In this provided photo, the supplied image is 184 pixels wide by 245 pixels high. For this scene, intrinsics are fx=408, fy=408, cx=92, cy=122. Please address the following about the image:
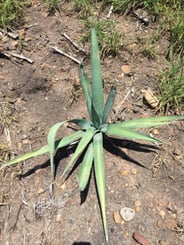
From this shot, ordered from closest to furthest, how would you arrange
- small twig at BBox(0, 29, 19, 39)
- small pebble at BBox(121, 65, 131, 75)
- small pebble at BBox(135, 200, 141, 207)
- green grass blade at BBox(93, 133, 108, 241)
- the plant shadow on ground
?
green grass blade at BBox(93, 133, 108, 241), small pebble at BBox(135, 200, 141, 207), the plant shadow on ground, small pebble at BBox(121, 65, 131, 75), small twig at BBox(0, 29, 19, 39)

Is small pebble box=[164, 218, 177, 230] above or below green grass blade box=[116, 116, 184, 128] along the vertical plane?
below

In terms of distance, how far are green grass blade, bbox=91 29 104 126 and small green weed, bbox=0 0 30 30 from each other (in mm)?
Answer: 925

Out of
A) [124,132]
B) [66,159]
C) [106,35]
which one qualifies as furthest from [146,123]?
[106,35]

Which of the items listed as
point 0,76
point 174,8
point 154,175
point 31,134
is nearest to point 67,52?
point 0,76

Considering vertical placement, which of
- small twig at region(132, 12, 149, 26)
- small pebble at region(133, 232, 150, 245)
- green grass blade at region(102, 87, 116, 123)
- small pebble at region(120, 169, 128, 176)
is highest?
small twig at region(132, 12, 149, 26)

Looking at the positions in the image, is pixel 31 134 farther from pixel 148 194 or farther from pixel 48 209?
pixel 148 194

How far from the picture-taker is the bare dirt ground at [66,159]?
6.84 ft

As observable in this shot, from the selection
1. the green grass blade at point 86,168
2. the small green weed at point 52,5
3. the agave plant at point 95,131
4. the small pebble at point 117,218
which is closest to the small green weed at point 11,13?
the small green weed at point 52,5

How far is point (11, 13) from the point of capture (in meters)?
2.73

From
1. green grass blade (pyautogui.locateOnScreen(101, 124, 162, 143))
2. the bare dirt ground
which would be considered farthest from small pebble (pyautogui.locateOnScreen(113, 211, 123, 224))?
green grass blade (pyautogui.locateOnScreen(101, 124, 162, 143))

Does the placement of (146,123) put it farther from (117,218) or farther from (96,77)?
(117,218)

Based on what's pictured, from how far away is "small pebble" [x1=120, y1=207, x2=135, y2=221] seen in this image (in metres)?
2.10

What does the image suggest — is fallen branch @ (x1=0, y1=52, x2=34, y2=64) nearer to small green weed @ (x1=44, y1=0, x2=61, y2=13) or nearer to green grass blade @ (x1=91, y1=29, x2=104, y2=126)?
small green weed @ (x1=44, y1=0, x2=61, y2=13)

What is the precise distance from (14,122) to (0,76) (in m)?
0.35
